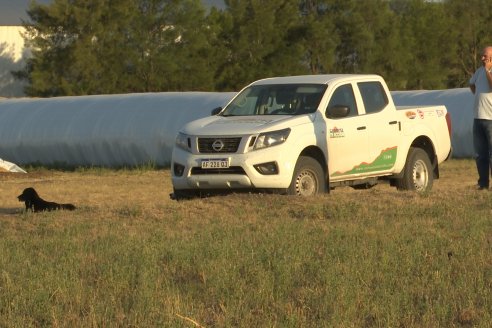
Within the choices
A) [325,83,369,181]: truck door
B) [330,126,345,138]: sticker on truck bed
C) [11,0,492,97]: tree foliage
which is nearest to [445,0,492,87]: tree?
[11,0,492,97]: tree foliage

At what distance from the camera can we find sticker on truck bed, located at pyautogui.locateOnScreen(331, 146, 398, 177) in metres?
15.9

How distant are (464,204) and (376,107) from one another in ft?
9.82

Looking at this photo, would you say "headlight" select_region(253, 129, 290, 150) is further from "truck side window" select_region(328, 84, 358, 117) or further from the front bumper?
"truck side window" select_region(328, 84, 358, 117)

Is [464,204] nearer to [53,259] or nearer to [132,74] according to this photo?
[53,259]

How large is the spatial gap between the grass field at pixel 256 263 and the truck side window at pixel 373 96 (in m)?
2.03

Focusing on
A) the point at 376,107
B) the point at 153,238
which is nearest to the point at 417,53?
the point at 376,107

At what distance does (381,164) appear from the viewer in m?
16.2

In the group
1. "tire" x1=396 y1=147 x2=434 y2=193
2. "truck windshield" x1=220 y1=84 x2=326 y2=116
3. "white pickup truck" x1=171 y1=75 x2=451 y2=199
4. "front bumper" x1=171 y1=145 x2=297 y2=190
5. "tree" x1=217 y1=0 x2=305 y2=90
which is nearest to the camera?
"front bumper" x1=171 y1=145 x2=297 y2=190

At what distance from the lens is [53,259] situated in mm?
9984

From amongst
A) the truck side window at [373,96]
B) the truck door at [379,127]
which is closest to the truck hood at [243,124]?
the truck door at [379,127]

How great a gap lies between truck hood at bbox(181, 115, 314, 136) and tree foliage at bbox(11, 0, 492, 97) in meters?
49.7

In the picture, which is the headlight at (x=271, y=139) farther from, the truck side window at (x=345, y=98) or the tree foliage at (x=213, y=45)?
the tree foliage at (x=213, y=45)

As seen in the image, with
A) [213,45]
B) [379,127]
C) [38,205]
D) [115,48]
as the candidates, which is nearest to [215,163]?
[38,205]

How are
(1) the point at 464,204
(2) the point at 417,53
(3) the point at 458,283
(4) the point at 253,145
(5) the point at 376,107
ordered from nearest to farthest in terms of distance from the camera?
(3) the point at 458,283, (1) the point at 464,204, (4) the point at 253,145, (5) the point at 376,107, (2) the point at 417,53
